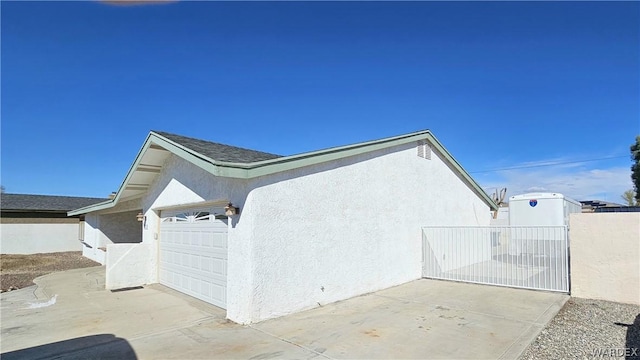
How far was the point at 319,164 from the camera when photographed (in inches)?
321

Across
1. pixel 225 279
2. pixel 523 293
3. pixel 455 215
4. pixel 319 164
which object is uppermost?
pixel 319 164

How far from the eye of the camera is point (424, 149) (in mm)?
12289

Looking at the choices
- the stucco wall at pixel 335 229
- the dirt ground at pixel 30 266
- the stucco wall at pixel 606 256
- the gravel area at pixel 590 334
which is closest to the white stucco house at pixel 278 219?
the stucco wall at pixel 335 229

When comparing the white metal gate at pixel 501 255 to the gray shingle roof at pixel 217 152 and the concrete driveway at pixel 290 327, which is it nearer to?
the concrete driveway at pixel 290 327

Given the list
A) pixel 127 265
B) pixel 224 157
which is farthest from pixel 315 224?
pixel 127 265

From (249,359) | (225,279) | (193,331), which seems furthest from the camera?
(225,279)

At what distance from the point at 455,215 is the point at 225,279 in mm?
9810

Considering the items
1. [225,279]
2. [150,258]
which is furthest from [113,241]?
[225,279]

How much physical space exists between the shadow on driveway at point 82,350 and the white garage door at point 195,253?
8.10 ft

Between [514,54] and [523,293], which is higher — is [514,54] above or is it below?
above

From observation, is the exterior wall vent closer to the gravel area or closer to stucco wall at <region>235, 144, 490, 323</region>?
stucco wall at <region>235, 144, 490, 323</region>

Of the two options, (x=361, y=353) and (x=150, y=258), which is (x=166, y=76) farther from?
(x=361, y=353)

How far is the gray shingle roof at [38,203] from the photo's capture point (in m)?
22.6

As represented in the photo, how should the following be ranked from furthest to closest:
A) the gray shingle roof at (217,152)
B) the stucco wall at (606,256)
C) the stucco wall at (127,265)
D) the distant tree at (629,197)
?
the distant tree at (629,197) < the stucco wall at (127,265) < the stucco wall at (606,256) < the gray shingle roof at (217,152)
